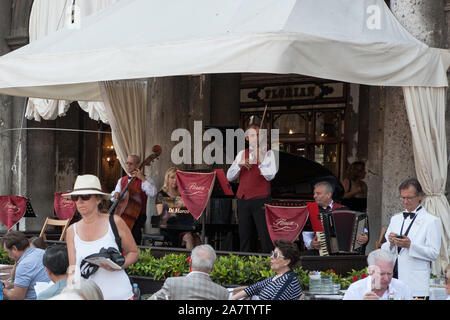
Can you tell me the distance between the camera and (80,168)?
14.6 meters

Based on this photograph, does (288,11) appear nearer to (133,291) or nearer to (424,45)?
(424,45)

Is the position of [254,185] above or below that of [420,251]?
above

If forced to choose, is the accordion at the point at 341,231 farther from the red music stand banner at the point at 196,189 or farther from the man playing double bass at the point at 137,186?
the man playing double bass at the point at 137,186

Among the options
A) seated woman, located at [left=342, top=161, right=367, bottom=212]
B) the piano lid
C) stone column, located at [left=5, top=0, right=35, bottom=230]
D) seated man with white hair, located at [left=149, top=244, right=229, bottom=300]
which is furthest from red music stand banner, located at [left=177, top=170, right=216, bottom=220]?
stone column, located at [left=5, top=0, right=35, bottom=230]

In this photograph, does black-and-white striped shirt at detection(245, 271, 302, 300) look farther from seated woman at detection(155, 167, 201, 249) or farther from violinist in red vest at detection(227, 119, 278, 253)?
seated woman at detection(155, 167, 201, 249)

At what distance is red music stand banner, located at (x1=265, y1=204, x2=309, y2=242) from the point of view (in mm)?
7402

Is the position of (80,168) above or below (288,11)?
below

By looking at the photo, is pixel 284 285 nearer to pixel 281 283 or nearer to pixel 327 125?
pixel 281 283

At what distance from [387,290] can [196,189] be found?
3.92 metres

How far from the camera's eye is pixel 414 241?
554cm

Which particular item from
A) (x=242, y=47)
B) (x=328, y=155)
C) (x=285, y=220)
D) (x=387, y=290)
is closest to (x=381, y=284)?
(x=387, y=290)

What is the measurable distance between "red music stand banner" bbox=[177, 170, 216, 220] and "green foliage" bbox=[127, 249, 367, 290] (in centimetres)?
103

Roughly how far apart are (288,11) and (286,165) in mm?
3423
